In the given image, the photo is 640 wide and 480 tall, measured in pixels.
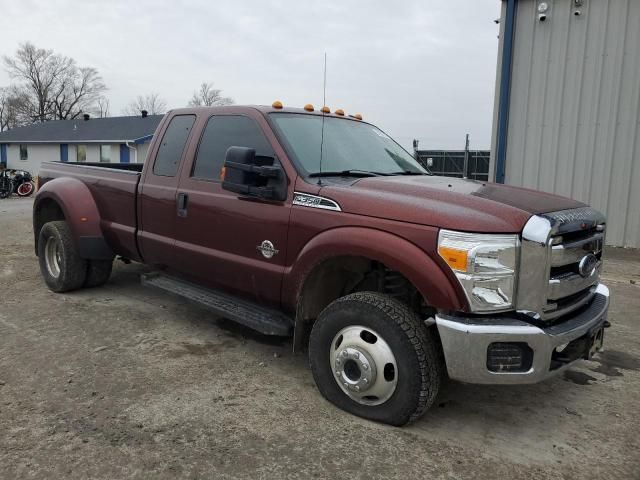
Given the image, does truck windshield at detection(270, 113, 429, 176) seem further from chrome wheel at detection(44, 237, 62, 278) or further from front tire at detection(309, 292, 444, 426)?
chrome wheel at detection(44, 237, 62, 278)

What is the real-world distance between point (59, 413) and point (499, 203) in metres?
2.84

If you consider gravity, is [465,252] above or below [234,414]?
above

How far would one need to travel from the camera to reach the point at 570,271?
309 centimetres

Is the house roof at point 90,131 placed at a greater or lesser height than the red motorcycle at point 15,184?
greater

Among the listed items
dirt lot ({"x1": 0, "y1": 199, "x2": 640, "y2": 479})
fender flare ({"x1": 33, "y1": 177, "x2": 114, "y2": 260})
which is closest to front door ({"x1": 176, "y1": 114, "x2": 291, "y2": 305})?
dirt lot ({"x1": 0, "y1": 199, "x2": 640, "y2": 479})

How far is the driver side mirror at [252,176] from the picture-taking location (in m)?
3.53

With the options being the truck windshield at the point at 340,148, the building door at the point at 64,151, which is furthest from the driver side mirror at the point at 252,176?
the building door at the point at 64,151

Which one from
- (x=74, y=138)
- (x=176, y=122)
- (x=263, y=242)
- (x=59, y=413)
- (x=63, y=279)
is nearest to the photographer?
(x=59, y=413)

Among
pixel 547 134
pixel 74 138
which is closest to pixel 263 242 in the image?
pixel 547 134

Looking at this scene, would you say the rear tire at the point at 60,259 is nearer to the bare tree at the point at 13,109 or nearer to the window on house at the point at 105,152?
the window on house at the point at 105,152

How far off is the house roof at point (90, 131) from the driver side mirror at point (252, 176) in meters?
31.8

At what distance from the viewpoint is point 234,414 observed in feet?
10.7

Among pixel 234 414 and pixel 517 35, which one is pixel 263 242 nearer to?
pixel 234 414

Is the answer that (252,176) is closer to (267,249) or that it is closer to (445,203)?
(267,249)
